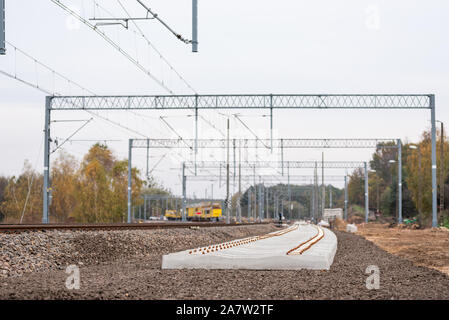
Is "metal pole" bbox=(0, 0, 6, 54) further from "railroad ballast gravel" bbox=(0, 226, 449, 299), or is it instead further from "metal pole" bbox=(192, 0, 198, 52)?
"railroad ballast gravel" bbox=(0, 226, 449, 299)

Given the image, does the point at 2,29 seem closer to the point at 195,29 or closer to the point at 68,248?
the point at 68,248

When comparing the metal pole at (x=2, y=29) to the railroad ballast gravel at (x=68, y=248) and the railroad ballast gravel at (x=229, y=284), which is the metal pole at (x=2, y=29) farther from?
the railroad ballast gravel at (x=229, y=284)

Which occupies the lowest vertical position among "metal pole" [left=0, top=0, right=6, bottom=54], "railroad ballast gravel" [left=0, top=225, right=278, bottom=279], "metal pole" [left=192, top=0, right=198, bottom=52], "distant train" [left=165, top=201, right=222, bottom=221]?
"distant train" [left=165, top=201, right=222, bottom=221]

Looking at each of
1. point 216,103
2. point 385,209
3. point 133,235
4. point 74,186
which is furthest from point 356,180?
point 133,235

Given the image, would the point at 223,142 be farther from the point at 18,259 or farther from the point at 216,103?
the point at 18,259

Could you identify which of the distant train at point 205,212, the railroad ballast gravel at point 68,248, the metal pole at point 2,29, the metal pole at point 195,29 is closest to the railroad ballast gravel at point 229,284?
the railroad ballast gravel at point 68,248

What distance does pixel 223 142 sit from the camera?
69.9m

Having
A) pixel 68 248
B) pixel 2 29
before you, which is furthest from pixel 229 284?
pixel 2 29

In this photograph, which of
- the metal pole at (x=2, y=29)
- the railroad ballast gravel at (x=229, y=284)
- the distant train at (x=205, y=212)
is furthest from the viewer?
the distant train at (x=205, y=212)

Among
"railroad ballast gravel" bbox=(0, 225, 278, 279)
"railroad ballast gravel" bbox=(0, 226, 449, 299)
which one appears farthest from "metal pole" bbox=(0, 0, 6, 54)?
"railroad ballast gravel" bbox=(0, 226, 449, 299)

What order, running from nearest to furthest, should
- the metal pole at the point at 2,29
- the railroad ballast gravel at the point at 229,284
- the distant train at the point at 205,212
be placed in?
the railroad ballast gravel at the point at 229,284 → the metal pole at the point at 2,29 → the distant train at the point at 205,212

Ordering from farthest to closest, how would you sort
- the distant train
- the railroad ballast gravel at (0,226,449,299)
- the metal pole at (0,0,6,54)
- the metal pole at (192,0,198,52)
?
the distant train → the metal pole at (192,0,198,52) → the metal pole at (0,0,6,54) → the railroad ballast gravel at (0,226,449,299)

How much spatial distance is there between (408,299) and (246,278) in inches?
149

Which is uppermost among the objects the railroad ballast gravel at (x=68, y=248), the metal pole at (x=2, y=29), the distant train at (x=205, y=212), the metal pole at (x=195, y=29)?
the metal pole at (x=195, y=29)
